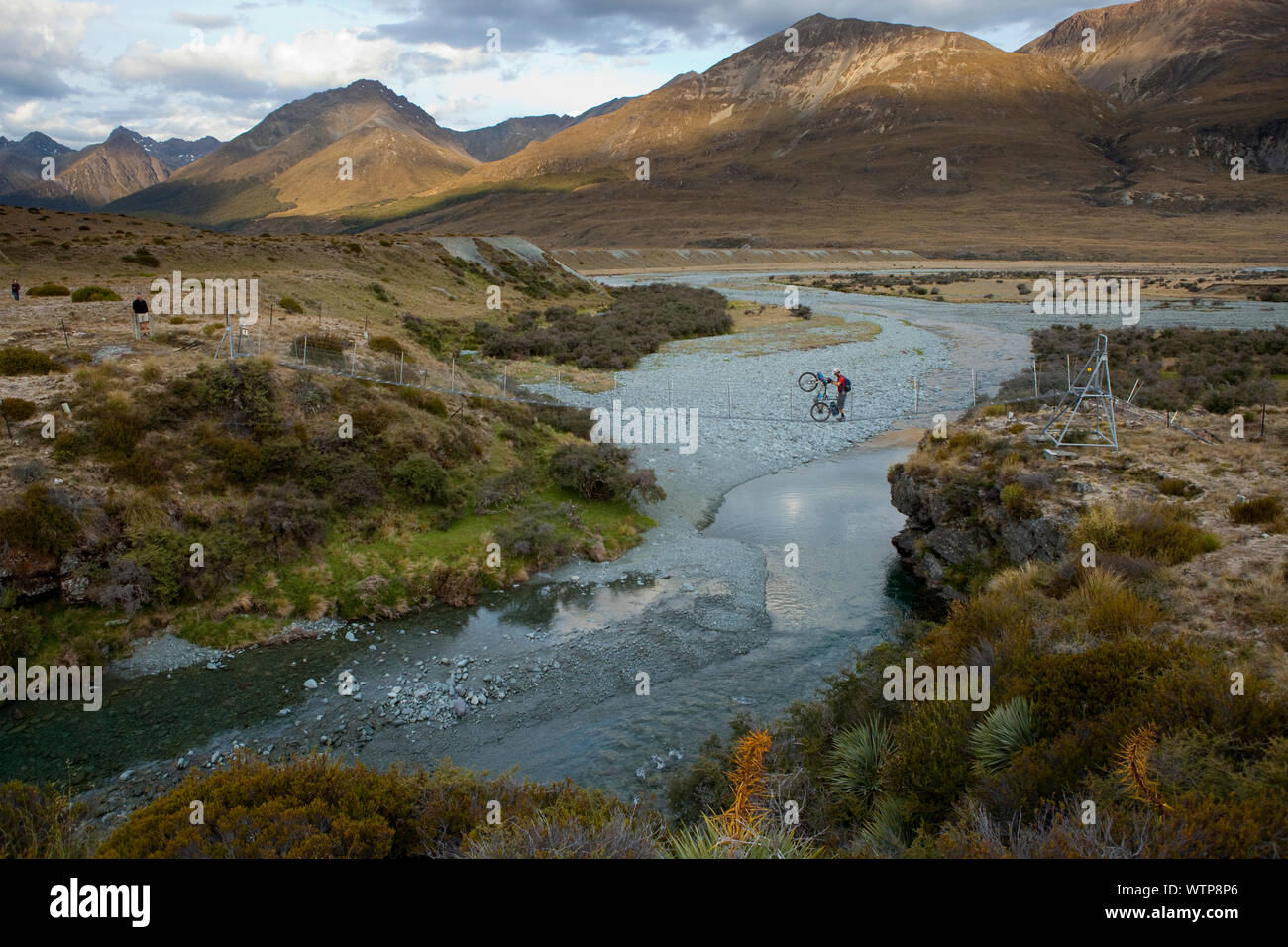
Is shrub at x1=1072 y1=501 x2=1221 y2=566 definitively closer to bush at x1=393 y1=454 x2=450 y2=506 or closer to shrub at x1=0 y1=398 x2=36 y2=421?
bush at x1=393 y1=454 x2=450 y2=506

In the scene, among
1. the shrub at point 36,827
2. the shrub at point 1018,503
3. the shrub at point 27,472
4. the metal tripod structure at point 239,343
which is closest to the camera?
the shrub at point 36,827

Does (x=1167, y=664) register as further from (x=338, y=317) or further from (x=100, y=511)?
(x=338, y=317)

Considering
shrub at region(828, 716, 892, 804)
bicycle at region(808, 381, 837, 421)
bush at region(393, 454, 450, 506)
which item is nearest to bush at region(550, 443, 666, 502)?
bush at region(393, 454, 450, 506)

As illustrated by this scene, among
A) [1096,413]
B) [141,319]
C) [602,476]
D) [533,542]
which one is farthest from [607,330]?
[1096,413]

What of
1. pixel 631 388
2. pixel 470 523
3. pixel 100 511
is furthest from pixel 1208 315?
pixel 100 511

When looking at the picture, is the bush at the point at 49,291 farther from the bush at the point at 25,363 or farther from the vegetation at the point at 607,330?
the vegetation at the point at 607,330

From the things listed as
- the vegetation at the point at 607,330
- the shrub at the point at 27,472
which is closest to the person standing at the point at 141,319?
the shrub at the point at 27,472
